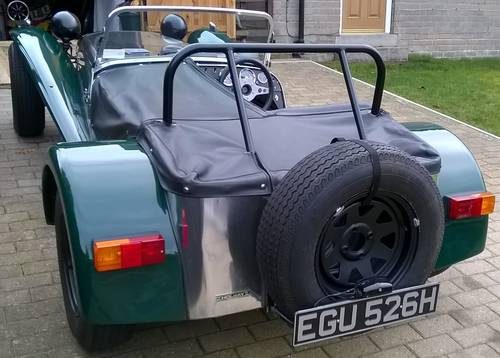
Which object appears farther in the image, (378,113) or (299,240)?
(378,113)

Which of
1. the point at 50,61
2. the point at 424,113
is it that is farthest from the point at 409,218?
the point at 424,113

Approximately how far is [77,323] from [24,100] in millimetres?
3486

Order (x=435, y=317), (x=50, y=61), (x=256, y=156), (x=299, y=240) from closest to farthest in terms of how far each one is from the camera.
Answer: (x=299, y=240) → (x=256, y=156) → (x=435, y=317) → (x=50, y=61)

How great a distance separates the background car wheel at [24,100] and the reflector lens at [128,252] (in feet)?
12.2

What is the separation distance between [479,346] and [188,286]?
1.49 m

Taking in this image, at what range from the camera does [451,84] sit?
988 cm

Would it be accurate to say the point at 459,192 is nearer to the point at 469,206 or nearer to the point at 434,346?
the point at 469,206

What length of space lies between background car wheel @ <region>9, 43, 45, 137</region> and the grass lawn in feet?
16.3

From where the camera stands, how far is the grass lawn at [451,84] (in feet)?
26.2

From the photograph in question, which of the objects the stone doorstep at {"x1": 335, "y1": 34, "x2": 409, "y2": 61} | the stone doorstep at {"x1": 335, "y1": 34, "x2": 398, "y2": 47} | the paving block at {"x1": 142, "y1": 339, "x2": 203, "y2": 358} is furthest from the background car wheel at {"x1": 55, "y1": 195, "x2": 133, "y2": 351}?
the stone doorstep at {"x1": 335, "y1": 34, "x2": 409, "y2": 61}

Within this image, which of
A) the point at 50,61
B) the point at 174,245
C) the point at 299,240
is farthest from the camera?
the point at 50,61

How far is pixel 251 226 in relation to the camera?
2.35m

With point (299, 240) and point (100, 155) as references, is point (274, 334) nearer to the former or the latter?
point (299, 240)

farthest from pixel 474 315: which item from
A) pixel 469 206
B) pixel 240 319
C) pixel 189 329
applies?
pixel 189 329
